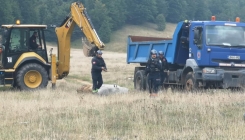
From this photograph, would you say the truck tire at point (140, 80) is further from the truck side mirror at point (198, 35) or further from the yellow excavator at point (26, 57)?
the truck side mirror at point (198, 35)

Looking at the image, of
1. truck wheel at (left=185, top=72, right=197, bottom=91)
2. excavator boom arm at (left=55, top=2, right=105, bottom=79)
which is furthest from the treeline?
truck wheel at (left=185, top=72, right=197, bottom=91)

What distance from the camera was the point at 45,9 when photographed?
9269cm

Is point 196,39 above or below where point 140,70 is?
above

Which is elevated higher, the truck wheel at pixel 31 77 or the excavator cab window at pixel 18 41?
the excavator cab window at pixel 18 41

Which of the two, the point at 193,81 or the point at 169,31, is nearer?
the point at 193,81

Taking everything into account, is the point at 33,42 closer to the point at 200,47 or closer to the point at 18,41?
the point at 18,41

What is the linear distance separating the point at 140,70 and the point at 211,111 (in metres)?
9.63

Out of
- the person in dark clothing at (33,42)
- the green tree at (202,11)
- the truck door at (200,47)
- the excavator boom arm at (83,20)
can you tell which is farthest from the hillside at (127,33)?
the truck door at (200,47)

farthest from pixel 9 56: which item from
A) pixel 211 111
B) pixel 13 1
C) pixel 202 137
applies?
pixel 13 1

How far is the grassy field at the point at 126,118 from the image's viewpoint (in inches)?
376

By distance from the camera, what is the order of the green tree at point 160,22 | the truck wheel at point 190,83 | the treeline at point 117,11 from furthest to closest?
the green tree at point 160,22, the treeline at point 117,11, the truck wheel at point 190,83

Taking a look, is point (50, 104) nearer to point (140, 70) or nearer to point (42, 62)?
point (42, 62)

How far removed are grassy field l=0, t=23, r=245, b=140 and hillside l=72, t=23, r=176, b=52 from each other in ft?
222

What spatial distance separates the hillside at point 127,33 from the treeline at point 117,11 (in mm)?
1200
